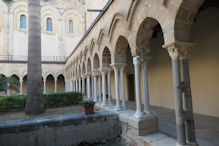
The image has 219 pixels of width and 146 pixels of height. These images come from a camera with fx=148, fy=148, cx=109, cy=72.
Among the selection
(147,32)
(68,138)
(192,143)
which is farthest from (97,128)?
(147,32)

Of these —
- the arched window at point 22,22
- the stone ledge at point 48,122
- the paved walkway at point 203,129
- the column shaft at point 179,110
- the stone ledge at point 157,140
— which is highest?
the arched window at point 22,22

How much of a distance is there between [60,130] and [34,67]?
4.46 meters

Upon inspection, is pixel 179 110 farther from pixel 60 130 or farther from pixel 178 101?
pixel 60 130

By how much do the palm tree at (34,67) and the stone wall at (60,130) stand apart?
11.1ft

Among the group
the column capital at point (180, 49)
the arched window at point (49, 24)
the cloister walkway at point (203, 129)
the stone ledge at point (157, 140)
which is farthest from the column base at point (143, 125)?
the arched window at point (49, 24)

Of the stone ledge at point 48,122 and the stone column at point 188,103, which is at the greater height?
the stone column at point 188,103

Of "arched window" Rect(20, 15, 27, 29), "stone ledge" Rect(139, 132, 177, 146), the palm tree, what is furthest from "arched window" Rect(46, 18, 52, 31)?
"stone ledge" Rect(139, 132, 177, 146)

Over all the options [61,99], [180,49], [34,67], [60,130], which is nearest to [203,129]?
[180,49]

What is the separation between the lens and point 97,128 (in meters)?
4.53

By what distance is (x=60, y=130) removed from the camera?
4141mm

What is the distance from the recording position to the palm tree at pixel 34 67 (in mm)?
7188

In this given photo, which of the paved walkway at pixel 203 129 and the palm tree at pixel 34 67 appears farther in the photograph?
the palm tree at pixel 34 67

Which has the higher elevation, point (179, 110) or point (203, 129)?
point (179, 110)

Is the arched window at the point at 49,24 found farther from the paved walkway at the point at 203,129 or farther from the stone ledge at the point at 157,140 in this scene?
the stone ledge at the point at 157,140
